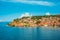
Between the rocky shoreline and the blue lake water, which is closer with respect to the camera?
the blue lake water

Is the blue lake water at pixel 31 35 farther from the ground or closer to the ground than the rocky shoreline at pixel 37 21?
closer to the ground

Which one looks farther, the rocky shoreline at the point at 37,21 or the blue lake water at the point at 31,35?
the rocky shoreline at the point at 37,21

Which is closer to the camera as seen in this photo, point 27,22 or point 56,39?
point 56,39

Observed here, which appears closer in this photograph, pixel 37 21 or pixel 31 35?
pixel 31 35

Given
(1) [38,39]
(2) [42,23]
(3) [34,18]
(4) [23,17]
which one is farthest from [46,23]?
(1) [38,39]

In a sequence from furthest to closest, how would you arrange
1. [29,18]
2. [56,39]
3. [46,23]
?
[29,18] → [46,23] → [56,39]

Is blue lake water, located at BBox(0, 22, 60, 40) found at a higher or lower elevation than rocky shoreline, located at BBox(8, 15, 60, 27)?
lower

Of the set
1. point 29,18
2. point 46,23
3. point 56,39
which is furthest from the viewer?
point 29,18

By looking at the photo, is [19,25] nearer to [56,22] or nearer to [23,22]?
[23,22]
